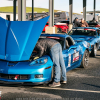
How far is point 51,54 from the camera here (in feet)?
20.9

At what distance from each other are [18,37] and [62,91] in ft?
5.51

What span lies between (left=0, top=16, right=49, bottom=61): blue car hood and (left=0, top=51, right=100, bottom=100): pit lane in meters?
0.77

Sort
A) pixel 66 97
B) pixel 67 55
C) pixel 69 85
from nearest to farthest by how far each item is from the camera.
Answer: pixel 66 97, pixel 69 85, pixel 67 55

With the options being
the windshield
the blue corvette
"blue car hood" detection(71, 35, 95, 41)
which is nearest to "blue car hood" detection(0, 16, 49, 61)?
the blue corvette

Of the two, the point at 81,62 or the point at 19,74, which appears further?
the point at 81,62

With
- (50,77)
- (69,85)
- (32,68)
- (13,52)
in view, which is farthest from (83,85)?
(13,52)

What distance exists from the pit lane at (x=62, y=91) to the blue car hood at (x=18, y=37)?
773mm

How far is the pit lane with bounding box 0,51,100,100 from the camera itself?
17.9 feet

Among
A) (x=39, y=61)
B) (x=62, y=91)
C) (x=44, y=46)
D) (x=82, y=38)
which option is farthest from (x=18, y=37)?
(x=82, y=38)

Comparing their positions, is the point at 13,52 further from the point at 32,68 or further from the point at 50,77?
the point at 50,77

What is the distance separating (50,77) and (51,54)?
561 millimetres

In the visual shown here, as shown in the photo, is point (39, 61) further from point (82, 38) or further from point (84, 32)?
point (84, 32)

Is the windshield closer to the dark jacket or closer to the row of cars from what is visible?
the row of cars

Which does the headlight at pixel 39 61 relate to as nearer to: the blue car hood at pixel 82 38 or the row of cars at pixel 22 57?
the row of cars at pixel 22 57
